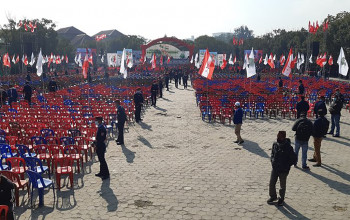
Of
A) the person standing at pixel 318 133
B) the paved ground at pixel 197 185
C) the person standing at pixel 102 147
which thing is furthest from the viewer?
the person standing at pixel 318 133

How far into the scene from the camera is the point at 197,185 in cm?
818

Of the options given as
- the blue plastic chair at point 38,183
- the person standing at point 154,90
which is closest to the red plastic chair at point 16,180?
the blue plastic chair at point 38,183

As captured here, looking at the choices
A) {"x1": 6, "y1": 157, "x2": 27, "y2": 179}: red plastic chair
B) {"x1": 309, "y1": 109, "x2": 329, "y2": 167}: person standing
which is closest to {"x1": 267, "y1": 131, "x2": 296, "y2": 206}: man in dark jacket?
{"x1": 309, "y1": 109, "x2": 329, "y2": 167}: person standing

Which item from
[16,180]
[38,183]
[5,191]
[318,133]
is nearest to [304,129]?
[318,133]

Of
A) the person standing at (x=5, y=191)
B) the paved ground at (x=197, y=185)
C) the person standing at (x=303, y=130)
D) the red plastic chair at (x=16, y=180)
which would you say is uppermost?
the person standing at (x=303, y=130)

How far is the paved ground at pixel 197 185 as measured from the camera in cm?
678

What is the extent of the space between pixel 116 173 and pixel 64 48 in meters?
66.3

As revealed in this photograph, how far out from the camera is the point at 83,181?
858 cm

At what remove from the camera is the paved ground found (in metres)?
6.78

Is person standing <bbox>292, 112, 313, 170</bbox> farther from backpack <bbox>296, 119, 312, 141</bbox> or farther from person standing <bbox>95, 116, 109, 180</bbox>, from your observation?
person standing <bbox>95, 116, 109, 180</bbox>

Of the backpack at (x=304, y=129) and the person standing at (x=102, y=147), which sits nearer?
the person standing at (x=102, y=147)

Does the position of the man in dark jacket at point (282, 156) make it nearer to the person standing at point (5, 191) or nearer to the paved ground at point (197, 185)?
the paved ground at point (197, 185)

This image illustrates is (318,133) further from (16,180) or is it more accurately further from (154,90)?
(154,90)

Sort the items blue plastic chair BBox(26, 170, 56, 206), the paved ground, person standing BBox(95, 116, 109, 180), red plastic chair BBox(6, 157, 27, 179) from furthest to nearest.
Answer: person standing BBox(95, 116, 109, 180) < red plastic chair BBox(6, 157, 27, 179) < blue plastic chair BBox(26, 170, 56, 206) < the paved ground
